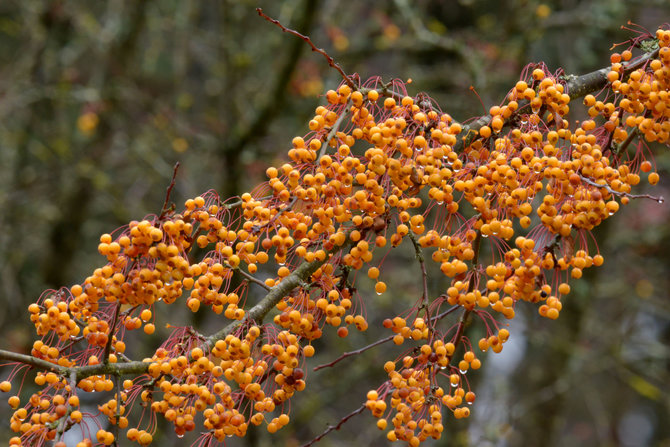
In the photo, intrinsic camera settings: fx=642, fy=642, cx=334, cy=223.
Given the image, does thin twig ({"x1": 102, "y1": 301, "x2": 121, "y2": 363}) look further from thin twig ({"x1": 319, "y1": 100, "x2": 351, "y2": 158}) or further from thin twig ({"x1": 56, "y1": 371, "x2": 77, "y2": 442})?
thin twig ({"x1": 319, "y1": 100, "x2": 351, "y2": 158})

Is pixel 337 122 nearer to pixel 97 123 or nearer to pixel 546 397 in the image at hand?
pixel 546 397


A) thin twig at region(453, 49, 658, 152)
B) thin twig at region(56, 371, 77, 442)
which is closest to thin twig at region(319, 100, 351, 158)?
thin twig at region(453, 49, 658, 152)

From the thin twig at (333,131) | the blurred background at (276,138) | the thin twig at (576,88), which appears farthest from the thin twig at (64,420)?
the blurred background at (276,138)

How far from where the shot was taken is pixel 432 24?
17.2 ft

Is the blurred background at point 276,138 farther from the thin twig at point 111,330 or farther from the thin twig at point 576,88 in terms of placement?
the thin twig at point 111,330

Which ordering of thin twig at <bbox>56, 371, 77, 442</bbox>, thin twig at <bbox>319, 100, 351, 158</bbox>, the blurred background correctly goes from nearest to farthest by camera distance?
thin twig at <bbox>56, 371, 77, 442</bbox> → thin twig at <bbox>319, 100, 351, 158</bbox> → the blurred background

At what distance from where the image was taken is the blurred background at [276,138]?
5.34 metres

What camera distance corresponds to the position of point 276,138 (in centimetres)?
652

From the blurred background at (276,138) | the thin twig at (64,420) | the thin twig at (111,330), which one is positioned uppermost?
the blurred background at (276,138)

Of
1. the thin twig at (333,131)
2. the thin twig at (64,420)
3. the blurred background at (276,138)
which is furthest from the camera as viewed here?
the blurred background at (276,138)

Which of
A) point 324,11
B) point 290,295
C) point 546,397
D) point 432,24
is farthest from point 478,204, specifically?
point 324,11

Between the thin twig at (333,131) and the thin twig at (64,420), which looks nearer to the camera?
the thin twig at (64,420)

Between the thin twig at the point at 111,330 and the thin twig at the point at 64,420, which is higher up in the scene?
the thin twig at the point at 111,330

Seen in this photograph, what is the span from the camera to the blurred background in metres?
5.34
